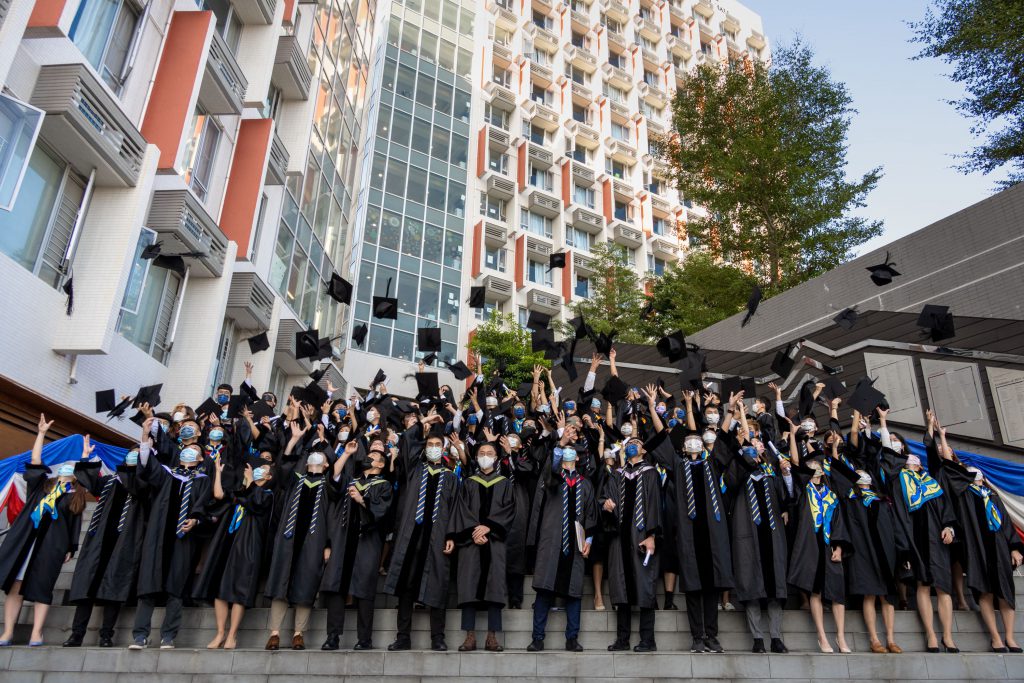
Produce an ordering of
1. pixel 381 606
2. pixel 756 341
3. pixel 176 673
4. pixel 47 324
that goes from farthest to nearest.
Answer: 1. pixel 756 341
2. pixel 47 324
3. pixel 381 606
4. pixel 176 673

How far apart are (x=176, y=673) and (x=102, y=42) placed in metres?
9.09

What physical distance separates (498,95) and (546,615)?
31418mm

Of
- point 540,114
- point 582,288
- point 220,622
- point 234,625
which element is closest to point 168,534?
point 220,622

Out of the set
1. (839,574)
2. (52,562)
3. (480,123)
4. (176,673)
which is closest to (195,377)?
(52,562)

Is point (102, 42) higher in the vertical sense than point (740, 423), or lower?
higher

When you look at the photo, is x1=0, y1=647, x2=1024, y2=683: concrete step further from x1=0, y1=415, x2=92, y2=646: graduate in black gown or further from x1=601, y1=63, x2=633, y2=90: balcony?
x1=601, y1=63, x2=633, y2=90: balcony

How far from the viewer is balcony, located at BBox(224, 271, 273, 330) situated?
47.3ft

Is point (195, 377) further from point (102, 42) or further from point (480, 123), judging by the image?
point (480, 123)

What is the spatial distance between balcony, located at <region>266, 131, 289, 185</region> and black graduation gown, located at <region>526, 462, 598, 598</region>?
38.1 feet

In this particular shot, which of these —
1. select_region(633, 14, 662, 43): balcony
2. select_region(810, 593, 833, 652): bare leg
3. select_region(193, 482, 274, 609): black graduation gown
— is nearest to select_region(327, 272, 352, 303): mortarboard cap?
select_region(193, 482, 274, 609): black graduation gown

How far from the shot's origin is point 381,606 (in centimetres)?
692

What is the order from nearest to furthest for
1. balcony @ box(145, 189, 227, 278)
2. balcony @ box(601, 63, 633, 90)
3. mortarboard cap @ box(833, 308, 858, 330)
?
balcony @ box(145, 189, 227, 278), mortarboard cap @ box(833, 308, 858, 330), balcony @ box(601, 63, 633, 90)

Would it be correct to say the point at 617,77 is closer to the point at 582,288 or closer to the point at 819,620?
the point at 582,288

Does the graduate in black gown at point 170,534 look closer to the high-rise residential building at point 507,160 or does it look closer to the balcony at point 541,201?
the high-rise residential building at point 507,160
